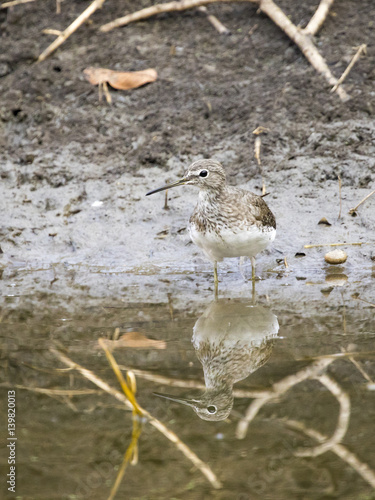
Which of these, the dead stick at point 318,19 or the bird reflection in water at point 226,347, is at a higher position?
the dead stick at point 318,19

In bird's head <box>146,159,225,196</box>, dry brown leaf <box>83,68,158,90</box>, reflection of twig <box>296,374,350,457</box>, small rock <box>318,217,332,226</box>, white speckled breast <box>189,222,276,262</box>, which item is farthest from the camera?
dry brown leaf <box>83,68,158,90</box>

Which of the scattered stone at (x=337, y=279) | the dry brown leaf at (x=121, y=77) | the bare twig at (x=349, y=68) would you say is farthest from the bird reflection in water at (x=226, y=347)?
the dry brown leaf at (x=121, y=77)

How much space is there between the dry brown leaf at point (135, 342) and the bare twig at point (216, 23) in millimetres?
6080

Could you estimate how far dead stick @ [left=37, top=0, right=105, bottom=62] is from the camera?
33.0 ft

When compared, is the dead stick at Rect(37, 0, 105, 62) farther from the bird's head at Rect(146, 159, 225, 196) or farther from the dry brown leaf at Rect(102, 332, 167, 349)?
the dry brown leaf at Rect(102, 332, 167, 349)

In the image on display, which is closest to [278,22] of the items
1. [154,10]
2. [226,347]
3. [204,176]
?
[154,10]

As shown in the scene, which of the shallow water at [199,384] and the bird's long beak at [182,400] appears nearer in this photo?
the shallow water at [199,384]

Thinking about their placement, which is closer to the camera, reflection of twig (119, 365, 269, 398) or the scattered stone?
reflection of twig (119, 365, 269, 398)

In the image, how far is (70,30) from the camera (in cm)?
1011

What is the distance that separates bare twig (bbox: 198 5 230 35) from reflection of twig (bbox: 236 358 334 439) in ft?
21.8

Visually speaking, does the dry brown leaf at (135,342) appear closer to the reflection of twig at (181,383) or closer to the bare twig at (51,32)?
the reflection of twig at (181,383)

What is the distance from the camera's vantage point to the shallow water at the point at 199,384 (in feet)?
11.5

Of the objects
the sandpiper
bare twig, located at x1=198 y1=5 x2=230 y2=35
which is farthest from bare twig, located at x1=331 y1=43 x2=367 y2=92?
the sandpiper

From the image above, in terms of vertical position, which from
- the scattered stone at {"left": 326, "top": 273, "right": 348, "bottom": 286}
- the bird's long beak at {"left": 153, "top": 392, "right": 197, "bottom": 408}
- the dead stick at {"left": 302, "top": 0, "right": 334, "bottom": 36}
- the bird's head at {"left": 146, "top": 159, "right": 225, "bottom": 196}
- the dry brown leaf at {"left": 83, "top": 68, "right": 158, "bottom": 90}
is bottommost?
the scattered stone at {"left": 326, "top": 273, "right": 348, "bottom": 286}
